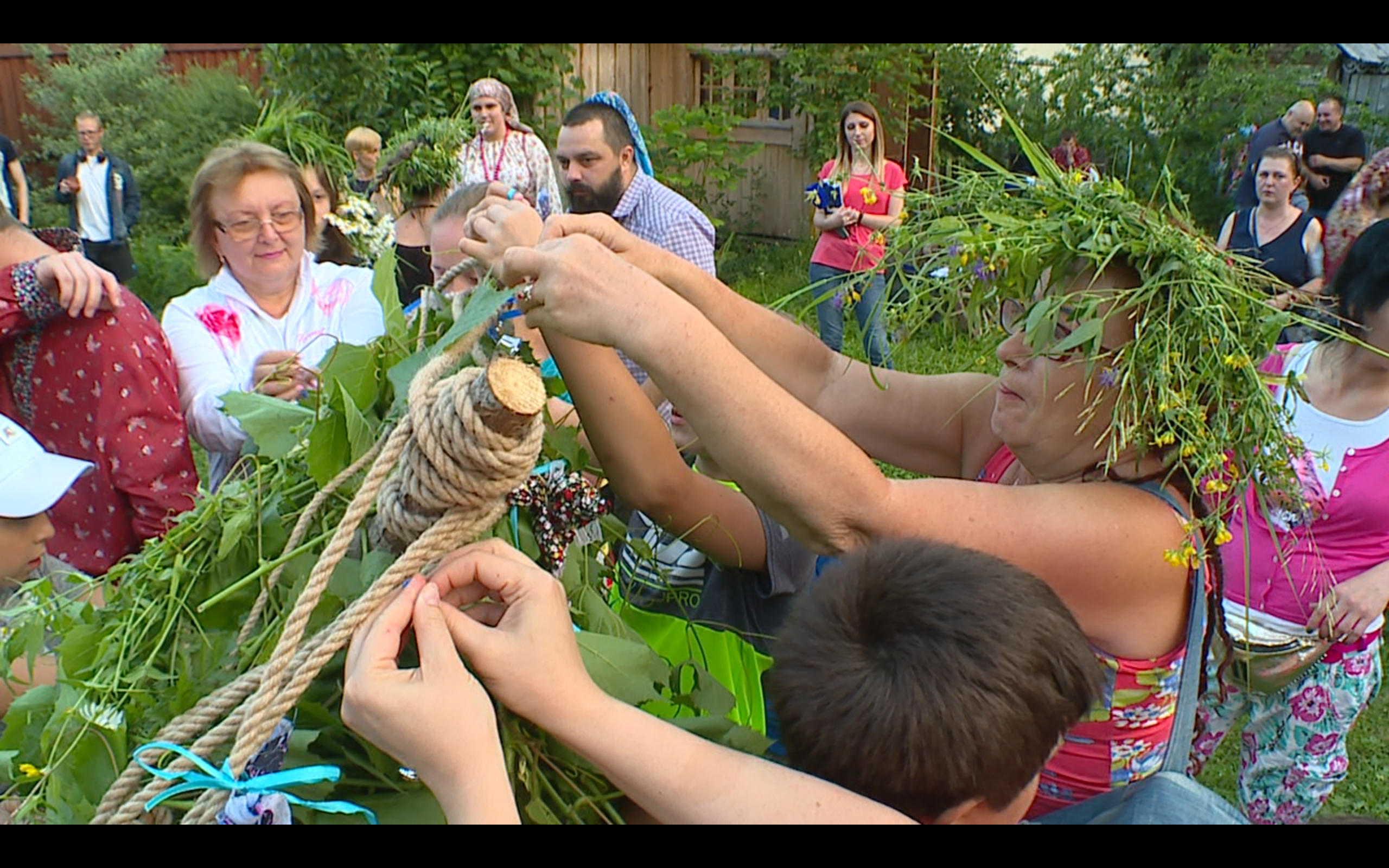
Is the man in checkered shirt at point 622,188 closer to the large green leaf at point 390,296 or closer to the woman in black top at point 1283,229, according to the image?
the woman in black top at point 1283,229

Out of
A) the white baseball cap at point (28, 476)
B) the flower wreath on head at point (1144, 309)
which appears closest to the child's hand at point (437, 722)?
the flower wreath on head at point (1144, 309)

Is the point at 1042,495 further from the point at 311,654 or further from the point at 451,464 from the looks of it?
the point at 311,654

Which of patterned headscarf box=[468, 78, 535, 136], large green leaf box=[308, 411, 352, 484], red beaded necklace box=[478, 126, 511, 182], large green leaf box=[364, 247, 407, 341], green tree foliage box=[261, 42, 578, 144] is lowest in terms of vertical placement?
large green leaf box=[308, 411, 352, 484]

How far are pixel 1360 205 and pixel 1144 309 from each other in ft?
12.9

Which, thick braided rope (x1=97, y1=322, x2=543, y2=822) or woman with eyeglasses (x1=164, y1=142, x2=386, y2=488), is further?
woman with eyeglasses (x1=164, y1=142, x2=386, y2=488)

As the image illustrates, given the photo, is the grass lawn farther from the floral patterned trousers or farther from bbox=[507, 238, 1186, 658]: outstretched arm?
the floral patterned trousers

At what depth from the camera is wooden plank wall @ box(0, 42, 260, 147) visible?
1258 cm

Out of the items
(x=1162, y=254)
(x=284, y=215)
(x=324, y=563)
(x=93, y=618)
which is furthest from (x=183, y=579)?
(x=284, y=215)

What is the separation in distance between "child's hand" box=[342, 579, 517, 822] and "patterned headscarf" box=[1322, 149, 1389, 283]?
460 cm

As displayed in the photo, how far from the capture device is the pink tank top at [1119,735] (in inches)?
65.3

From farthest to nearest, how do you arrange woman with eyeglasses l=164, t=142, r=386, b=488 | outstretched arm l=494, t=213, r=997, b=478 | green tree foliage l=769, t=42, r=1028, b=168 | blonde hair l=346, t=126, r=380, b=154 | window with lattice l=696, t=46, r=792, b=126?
1. window with lattice l=696, t=46, r=792, b=126
2. green tree foliage l=769, t=42, r=1028, b=168
3. blonde hair l=346, t=126, r=380, b=154
4. woman with eyeglasses l=164, t=142, r=386, b=488
5. outstretched arm l=494, t=213, r=997, b=478

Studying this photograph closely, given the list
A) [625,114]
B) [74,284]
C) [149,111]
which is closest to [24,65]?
[149,111]

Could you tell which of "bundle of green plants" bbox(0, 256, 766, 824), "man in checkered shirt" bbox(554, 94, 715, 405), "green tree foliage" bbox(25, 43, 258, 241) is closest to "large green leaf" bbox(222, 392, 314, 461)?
"bundle of green plants" bbox(0, 256, 766, 824)

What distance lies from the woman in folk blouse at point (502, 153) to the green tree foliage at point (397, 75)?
312 cm
